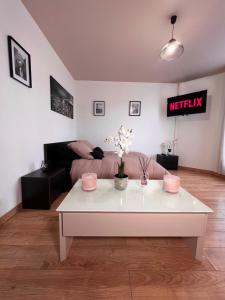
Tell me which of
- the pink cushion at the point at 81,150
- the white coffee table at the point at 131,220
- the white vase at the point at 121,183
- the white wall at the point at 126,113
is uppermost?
the white wall at the point at 126,113

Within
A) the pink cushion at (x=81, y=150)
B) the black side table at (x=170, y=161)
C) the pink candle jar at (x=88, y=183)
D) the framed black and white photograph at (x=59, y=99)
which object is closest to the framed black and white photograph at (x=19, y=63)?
the framed black and white photograph at (x=59, y=99)

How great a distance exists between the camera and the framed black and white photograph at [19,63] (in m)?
1.54

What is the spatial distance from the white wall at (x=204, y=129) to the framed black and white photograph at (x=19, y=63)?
3902mm

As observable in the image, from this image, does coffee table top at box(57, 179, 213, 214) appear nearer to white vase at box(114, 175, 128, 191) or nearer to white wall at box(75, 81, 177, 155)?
white vase at box(114, 175, 128, 191)

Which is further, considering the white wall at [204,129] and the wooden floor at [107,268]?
the white wall at [204,129]

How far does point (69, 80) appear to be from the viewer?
12.3 feet

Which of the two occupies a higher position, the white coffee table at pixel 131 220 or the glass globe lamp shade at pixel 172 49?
the glass globe lamp shade at pixel 172 49

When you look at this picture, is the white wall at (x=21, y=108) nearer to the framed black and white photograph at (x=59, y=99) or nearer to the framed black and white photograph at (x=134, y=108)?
the framed black and white photograph at (x=59, y=99)

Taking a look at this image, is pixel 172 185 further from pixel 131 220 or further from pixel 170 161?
pixel 170 161

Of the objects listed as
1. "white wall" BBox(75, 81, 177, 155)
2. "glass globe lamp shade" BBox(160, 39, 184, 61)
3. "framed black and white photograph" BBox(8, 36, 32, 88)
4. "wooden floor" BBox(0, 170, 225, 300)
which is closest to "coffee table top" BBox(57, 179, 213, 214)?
"wooden floor" BBox(0, 170, 225, 300)

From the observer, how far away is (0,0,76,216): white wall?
1493 mm

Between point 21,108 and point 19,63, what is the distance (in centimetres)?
50

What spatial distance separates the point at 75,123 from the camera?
4.34 meters

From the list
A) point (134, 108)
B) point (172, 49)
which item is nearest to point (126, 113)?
→ point (134, 108)
